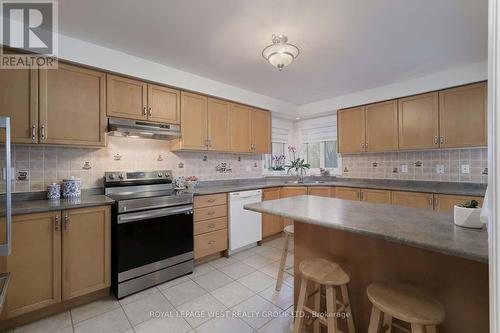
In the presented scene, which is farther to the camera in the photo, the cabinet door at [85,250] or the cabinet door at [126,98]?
the cabinet door at [126,98]

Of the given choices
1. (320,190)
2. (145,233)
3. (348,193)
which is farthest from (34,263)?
(348,193)

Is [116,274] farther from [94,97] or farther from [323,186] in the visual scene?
[323,186]

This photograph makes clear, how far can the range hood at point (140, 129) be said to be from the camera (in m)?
2.30

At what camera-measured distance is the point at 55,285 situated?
183 centimetres

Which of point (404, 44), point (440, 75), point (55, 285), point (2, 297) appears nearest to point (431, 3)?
point (404, 44)

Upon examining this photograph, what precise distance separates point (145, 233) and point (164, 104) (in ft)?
4.92

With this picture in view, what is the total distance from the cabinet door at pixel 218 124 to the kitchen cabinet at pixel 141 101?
0.48 meters

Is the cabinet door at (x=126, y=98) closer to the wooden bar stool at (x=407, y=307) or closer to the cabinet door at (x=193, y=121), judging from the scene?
the cabinet door at (x=193, y=121)

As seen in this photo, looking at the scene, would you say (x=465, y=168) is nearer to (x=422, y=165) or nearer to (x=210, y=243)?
(x=422, y=165)

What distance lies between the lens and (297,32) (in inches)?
78.8

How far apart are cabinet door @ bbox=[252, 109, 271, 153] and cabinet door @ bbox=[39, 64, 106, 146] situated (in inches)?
83.5

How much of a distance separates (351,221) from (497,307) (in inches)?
27.8

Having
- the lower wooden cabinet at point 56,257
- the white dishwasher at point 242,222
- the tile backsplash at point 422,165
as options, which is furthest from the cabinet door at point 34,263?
the tile backsplash at point 422,165

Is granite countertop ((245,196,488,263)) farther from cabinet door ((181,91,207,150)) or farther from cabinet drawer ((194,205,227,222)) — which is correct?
cabinet door ((181,91,207,150))
